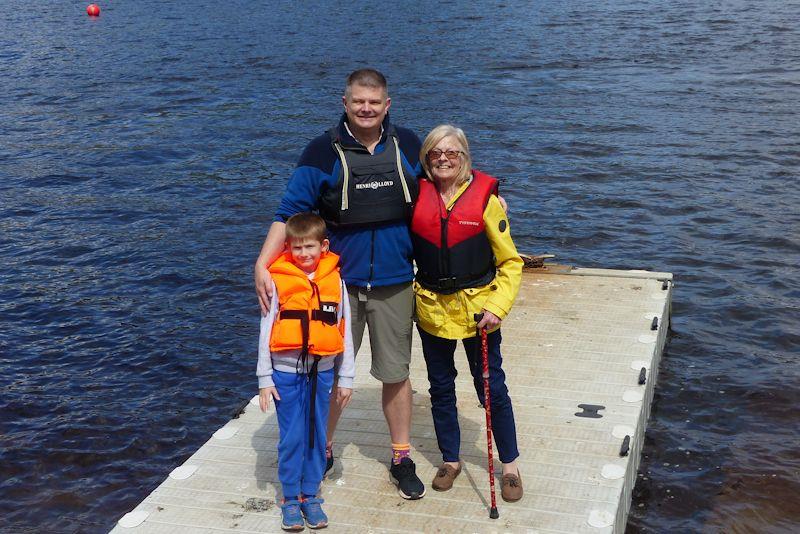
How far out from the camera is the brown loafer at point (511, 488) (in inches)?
221

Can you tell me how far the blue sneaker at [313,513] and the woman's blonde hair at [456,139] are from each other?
1878 mm

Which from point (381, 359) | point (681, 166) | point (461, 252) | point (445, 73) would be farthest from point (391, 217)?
point (445, 73)

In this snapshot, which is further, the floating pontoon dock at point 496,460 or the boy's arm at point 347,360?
the floating pontoon dock at point 496,460

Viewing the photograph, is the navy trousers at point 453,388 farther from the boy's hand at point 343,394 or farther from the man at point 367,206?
the boy's hand at point 343,394

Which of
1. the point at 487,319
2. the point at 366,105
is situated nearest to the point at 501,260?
the point at 487,319

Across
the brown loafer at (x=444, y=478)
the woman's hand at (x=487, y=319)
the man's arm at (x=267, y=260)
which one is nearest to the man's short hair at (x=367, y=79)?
the man's arm at (x=267, y=260)

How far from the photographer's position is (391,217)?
5.27 m

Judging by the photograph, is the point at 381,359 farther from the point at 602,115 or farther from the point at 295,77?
the point at 295,77

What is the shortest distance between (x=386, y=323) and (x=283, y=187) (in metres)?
10.3

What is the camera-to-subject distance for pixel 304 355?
5.18m

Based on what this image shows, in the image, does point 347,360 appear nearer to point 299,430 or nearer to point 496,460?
point 299,430

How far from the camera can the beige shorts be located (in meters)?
5.42

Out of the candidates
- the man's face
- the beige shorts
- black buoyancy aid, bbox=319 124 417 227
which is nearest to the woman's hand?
the beige shorts

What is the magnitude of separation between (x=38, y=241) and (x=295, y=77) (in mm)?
12050
